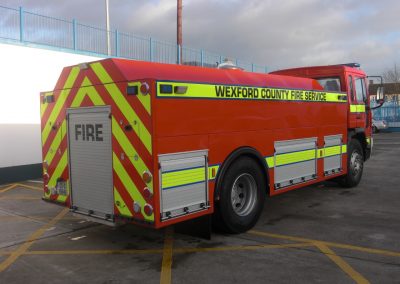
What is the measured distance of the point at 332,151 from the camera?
809cm

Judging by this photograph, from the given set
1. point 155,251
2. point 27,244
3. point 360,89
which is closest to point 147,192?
point 155,251

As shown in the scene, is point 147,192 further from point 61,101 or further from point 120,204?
point 61,101

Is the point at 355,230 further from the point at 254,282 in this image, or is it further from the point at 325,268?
the point at 254,282

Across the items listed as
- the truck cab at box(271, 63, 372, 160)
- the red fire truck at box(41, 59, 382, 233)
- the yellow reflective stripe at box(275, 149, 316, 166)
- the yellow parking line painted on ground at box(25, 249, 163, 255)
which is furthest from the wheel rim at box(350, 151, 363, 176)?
the yellow parking line painted on ground at box(25, 249, 163, 255)

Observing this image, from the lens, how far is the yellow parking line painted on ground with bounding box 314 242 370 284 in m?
4.38

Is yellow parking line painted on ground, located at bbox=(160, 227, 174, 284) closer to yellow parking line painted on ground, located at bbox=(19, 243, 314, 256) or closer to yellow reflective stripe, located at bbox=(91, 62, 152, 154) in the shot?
yellow parking line painted on ground, located at bbox=(19, 243, 314, 256)

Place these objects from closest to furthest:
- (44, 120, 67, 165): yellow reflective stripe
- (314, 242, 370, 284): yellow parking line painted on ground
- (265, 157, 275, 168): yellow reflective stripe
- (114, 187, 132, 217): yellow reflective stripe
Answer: (314, 242, 370, 284): yellow parking line painted on ground < (114, 187, 132, 217): yellow reflective stripe < (44, 120, 67, 165): yellow reflective stripe < (265, 157, 275, 168): yellow reflective stripe

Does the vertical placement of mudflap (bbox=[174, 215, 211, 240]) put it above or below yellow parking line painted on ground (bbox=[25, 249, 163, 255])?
above

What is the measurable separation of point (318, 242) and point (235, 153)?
1.63 meters

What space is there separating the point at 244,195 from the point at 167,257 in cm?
161

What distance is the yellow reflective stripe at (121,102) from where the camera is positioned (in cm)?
470

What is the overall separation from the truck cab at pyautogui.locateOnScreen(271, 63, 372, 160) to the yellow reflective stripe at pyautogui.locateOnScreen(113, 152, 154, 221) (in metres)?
5.26

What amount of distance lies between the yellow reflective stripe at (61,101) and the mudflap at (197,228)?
2316mm

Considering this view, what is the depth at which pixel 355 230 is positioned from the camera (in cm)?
617
